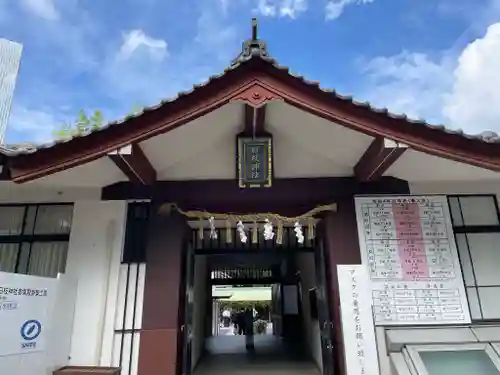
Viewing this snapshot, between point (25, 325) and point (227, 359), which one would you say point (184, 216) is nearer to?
point (25, 325)

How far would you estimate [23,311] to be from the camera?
3.50 meters

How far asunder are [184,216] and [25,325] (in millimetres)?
2052

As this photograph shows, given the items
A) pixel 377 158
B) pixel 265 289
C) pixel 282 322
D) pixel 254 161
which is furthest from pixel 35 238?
pixel 265 289

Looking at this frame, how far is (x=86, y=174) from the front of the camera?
14.8 ft

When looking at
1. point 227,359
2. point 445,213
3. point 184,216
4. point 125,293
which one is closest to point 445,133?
point 445,213

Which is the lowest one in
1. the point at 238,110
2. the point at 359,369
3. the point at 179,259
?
the point at 359,369

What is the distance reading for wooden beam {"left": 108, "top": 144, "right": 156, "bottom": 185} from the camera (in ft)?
12.8

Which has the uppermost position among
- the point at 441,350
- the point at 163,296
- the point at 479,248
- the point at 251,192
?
the point at 251,192

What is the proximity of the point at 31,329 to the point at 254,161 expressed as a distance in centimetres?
290

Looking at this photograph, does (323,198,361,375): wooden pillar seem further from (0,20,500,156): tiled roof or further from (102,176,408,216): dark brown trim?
(0,20,500,156): tiled roof

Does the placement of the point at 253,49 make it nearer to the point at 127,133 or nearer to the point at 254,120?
the point at 254,120

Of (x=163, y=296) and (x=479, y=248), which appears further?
(x=479, y=248)

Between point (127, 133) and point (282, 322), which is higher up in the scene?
point (127, 133)

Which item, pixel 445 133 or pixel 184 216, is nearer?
pixel 445 133
